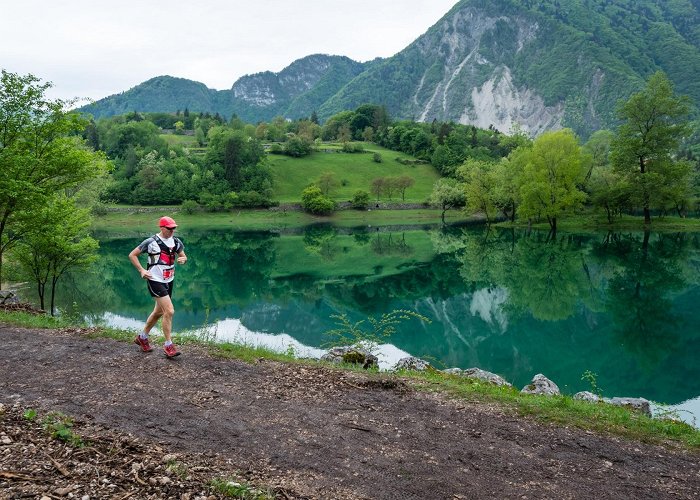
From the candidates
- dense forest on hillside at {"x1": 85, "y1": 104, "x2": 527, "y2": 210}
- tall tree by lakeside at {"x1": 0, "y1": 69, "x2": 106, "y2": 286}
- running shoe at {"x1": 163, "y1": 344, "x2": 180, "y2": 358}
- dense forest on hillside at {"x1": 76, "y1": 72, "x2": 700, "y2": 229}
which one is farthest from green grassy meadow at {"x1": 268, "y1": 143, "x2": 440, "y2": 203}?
running shoe at {"x1": 163, "y1": 344, "x2": 180, "y2": 358}

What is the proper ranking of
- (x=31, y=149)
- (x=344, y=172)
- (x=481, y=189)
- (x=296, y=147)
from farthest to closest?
1. (x=296, y=147)
2. (x=344, y=172)
3. (x=481, y=189)
4. (x=31, y=149)

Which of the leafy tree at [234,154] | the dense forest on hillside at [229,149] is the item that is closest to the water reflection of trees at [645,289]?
the dense forest on hillside at [229,149]

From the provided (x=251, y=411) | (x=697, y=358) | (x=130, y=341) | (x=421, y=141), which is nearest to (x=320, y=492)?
(x=251, y=411)

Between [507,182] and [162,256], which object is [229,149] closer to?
[507,182]

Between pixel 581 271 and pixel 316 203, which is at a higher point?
pixel 316 203

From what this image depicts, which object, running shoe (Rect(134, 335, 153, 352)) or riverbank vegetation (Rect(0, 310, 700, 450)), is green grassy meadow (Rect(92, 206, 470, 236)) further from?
riverbank vegetation (Rect(0, 310, 700, 450))

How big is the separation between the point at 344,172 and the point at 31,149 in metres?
117

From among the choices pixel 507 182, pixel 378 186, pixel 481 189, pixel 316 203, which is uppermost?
pixel 507 182

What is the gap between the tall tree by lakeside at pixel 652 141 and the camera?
59.6 m

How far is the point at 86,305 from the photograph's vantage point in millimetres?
31969

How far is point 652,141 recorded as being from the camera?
60656 mm

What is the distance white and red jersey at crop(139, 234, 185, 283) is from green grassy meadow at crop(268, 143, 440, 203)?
3981 inches

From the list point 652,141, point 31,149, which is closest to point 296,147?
point 652,141

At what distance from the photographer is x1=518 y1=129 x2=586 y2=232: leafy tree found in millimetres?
66375
